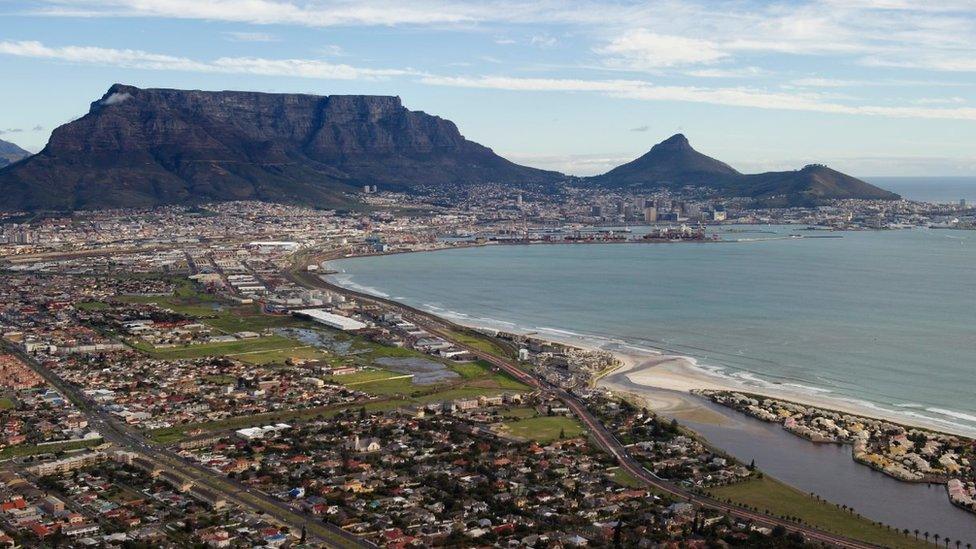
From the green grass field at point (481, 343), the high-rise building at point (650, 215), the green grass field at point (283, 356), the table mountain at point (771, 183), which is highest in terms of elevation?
the table mountain at point (771, 183)

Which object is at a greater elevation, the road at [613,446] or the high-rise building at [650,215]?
the high-rise building at [650,215]

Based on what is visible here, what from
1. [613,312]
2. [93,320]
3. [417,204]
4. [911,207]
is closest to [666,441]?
[613,312]

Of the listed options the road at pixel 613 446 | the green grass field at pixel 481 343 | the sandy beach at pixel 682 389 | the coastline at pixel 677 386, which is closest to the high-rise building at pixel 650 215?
the road at pixel 613 446

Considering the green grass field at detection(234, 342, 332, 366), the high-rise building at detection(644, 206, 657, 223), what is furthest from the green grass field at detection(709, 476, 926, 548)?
the high-rise building at detection(644, 206, 657, 223)

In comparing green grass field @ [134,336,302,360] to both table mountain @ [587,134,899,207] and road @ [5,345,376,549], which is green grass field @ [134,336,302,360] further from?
table mountain @ [587,134,899,207]

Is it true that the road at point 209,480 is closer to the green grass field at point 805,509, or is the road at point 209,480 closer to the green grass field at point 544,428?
the green grass field at point 544,428

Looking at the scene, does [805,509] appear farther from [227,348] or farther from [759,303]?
[759,303]
